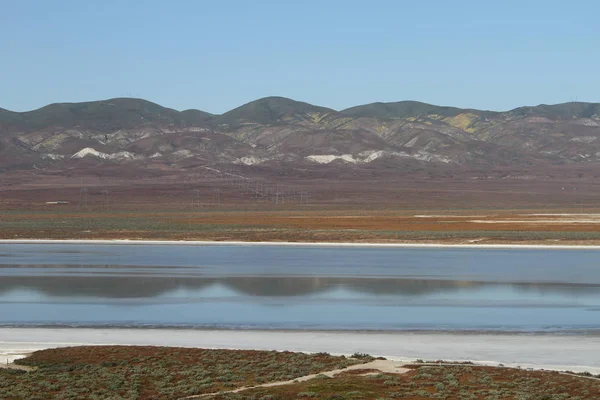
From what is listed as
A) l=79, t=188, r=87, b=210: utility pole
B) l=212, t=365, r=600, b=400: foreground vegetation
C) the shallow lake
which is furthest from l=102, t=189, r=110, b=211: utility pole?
l=212, t=365, r=600, b=400: foreground vegetation

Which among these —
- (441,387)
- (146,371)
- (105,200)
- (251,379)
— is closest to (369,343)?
(251,379)

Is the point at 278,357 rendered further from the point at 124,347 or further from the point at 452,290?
the point at 452,290

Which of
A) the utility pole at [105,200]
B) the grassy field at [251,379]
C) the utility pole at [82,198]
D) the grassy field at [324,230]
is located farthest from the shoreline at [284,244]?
the utility pole at [105,200]

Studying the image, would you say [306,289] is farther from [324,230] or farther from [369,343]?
[324,230]

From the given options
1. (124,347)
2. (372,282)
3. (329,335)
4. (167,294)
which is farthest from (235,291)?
(124,347)

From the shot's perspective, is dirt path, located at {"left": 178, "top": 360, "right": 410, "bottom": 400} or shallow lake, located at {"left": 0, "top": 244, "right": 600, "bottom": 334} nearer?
dirt path, located at {"left": 178, "top": 360, "right": 410, "bottom": 400}

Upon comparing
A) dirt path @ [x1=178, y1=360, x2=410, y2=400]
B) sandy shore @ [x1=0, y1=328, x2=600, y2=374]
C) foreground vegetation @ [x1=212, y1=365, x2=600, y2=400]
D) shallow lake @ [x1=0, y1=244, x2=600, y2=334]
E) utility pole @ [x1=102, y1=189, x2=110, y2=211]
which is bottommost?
utility pole @ [x1=102, y1=189, x2=110, y2=211]

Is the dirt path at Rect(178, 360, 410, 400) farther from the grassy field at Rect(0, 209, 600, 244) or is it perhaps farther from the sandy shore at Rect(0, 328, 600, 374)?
the grassy field at Rect(0, 209, 600, 244)
